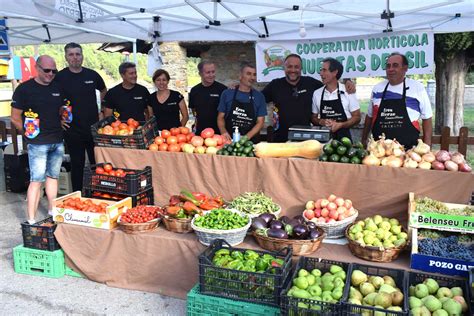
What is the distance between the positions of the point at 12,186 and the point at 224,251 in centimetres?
565

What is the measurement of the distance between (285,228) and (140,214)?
4.65 ft

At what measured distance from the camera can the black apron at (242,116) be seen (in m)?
5.47

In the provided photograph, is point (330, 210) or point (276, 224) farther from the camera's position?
point (330, 210)

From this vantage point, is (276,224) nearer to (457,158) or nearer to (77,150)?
(457,158)

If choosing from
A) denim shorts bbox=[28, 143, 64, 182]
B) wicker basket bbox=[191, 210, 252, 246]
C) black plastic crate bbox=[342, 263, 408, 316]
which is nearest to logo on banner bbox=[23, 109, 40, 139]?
denim shorts bbox=[28, 143, 64, 182]

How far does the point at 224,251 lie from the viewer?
11.5 feet

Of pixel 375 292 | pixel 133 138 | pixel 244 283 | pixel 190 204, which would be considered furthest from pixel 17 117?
pixel 375 292

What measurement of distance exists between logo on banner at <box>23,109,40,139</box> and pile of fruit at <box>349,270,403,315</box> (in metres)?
3.75

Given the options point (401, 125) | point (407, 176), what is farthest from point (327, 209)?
point (401, 125)

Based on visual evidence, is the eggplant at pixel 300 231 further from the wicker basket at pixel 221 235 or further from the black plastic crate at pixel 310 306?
the black plastic crate at pixel 310 306

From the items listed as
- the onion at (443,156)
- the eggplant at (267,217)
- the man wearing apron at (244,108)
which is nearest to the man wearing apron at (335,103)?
the man wearing apron at (244,108)

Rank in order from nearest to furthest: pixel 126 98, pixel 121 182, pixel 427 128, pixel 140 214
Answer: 1. pixel 140 214
2. pixel 121 182
3. pixel 427 128
4. pixel 126 98

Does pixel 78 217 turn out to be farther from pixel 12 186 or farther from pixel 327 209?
pixel 12 186

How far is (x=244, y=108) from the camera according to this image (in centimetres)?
548
